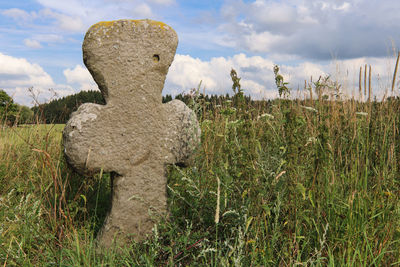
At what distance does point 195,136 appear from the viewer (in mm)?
3078

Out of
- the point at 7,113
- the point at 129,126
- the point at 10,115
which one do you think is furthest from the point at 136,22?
the point at 10,115

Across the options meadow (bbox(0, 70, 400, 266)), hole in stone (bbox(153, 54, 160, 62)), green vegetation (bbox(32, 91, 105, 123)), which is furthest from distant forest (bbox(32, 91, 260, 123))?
meadow (bbox(0, 70, 400, 266))

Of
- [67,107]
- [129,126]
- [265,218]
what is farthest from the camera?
[67,107]

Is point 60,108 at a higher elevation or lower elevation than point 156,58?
lower

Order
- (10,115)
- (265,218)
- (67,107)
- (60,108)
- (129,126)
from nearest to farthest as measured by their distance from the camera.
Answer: (265,218)
(129,126)
(10,115)
(60,108)
(67,107)

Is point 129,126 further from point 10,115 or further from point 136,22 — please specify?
point 10,115

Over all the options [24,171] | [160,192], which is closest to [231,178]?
[160,192]

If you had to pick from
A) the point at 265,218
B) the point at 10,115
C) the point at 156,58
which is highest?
the point at 156,58

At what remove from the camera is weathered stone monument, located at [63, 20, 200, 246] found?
9.39ft

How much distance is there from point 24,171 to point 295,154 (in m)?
4.00

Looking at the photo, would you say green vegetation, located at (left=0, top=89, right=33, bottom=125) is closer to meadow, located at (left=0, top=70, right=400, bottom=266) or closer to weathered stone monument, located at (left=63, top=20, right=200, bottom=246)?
meadow, located at (left=0, top=70, right=400, bottom=266)

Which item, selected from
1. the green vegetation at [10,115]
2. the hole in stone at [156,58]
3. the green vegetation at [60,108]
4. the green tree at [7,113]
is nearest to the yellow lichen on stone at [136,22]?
the hole in stone at [156,58]

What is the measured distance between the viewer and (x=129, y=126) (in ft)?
9.64

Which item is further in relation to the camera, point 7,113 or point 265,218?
point 7,113
